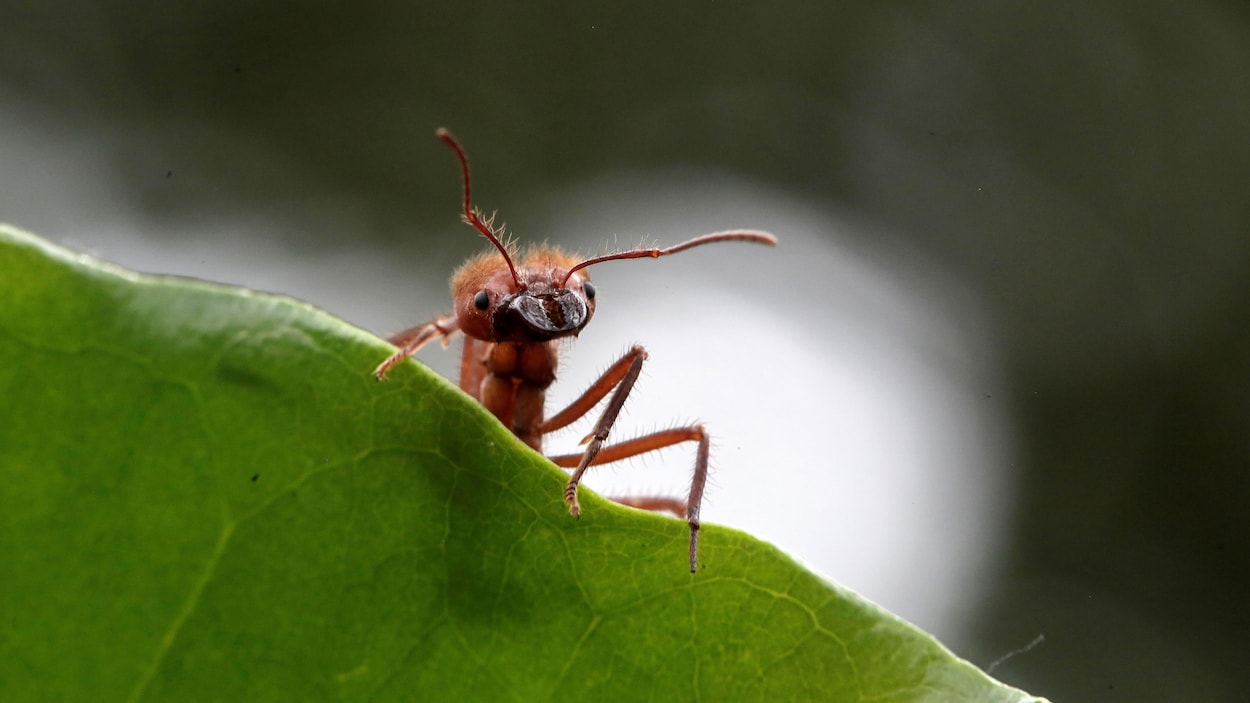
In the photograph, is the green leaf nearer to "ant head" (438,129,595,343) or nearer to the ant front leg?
the ant front leg

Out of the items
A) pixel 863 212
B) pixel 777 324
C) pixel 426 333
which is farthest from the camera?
pixel 863 212

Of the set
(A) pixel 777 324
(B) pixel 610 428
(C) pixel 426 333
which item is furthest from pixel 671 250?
(A) pixel 777 324

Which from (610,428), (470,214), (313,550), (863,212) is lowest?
(313,550)

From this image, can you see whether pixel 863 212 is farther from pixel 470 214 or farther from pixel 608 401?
pixel 470 214

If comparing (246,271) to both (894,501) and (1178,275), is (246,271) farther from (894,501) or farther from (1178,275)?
(1178,275)

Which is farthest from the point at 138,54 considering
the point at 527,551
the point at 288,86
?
the point at 527,551

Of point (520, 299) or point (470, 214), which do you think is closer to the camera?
point (470, 214)

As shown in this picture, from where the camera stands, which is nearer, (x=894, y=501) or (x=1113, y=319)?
(x=894, y=501)
